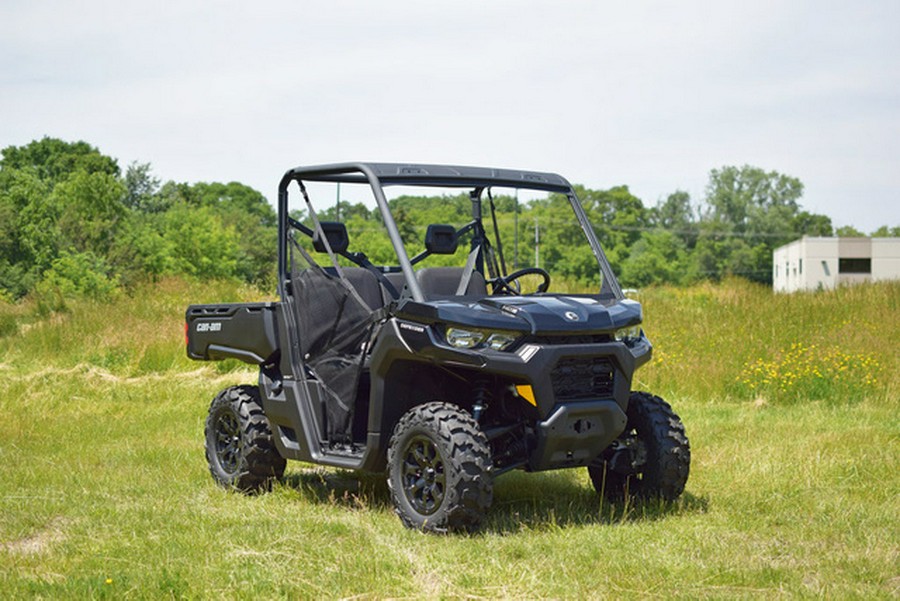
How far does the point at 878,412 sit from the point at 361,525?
6109 millimetres

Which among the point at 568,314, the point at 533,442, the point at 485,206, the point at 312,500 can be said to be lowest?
the point at 312,500

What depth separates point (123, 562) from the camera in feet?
18.4

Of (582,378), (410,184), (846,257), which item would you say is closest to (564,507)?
(582,378)

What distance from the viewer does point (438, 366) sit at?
21.2ft

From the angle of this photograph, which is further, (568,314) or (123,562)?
(568,314)

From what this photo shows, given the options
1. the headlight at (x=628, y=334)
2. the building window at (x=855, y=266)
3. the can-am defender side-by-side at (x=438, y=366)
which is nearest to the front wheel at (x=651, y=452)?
the can-am defender side-by-side at (x=438, y=366)

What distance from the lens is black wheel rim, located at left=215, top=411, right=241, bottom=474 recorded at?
7864mm

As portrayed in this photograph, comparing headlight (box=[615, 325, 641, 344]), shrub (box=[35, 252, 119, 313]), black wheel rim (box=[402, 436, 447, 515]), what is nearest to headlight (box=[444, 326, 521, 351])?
black wheel rim (box=[402, 436, 447, 515])

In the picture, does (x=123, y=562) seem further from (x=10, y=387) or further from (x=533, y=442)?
(x=10, y=387)

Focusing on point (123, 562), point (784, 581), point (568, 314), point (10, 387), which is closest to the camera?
point (784, 581)

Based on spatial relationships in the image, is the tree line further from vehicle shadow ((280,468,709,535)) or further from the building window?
the building window

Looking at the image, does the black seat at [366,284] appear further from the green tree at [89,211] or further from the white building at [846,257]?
the white building at [846,257]

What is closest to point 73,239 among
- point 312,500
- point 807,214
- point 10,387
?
point 10,387

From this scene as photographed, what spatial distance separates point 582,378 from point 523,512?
39.7 inches
